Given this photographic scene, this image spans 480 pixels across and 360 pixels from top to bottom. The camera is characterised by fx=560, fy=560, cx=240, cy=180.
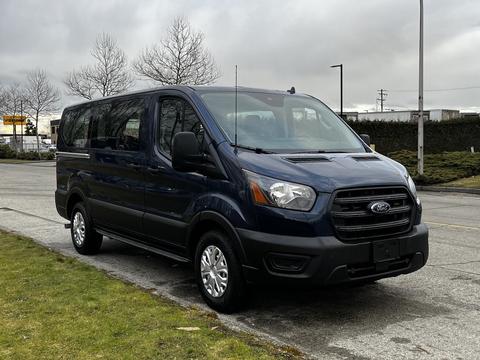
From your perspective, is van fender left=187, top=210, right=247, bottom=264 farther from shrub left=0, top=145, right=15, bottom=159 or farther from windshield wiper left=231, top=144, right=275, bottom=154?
shrub left=0, top=145, right=15, bottom=159

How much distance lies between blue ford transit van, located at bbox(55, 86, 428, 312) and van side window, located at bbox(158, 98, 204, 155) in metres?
0.01

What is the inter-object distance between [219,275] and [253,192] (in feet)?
2.84

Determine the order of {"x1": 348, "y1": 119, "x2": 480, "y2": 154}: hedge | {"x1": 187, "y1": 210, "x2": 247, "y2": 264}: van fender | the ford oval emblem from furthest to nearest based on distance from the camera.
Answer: {"x1": 348, "y1": 119, "x2": 480, "y2": 154}: hedge < {"x1": 187, "y1": 210, "x2": 247, "y2": 264}: van fender < the ford oval emblem

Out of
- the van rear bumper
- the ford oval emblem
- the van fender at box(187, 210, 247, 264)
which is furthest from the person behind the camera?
the van fender at box(187, 210, 247, 264)

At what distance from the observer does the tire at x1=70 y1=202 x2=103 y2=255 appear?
23.9ft

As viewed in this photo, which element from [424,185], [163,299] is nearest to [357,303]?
[163,299]

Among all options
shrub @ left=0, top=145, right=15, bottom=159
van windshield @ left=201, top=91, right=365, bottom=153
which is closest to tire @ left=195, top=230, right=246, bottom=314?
van windshield @ left=201, top=91, right=365, bottom=153

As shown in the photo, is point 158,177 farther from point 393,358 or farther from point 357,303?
point 393,358

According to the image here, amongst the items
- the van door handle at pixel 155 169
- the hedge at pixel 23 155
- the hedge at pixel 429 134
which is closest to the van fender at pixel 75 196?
the van door handle at pixel 155 169

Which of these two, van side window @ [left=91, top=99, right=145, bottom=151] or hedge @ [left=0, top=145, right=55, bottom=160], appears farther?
hedge @ [left=0, top=145, right=55, bottom=160]

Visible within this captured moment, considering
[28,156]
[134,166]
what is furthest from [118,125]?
[28,156]

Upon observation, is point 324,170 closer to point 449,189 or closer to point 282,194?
point 282,194

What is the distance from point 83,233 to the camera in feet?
24.3

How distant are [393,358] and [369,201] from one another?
1.22 m
